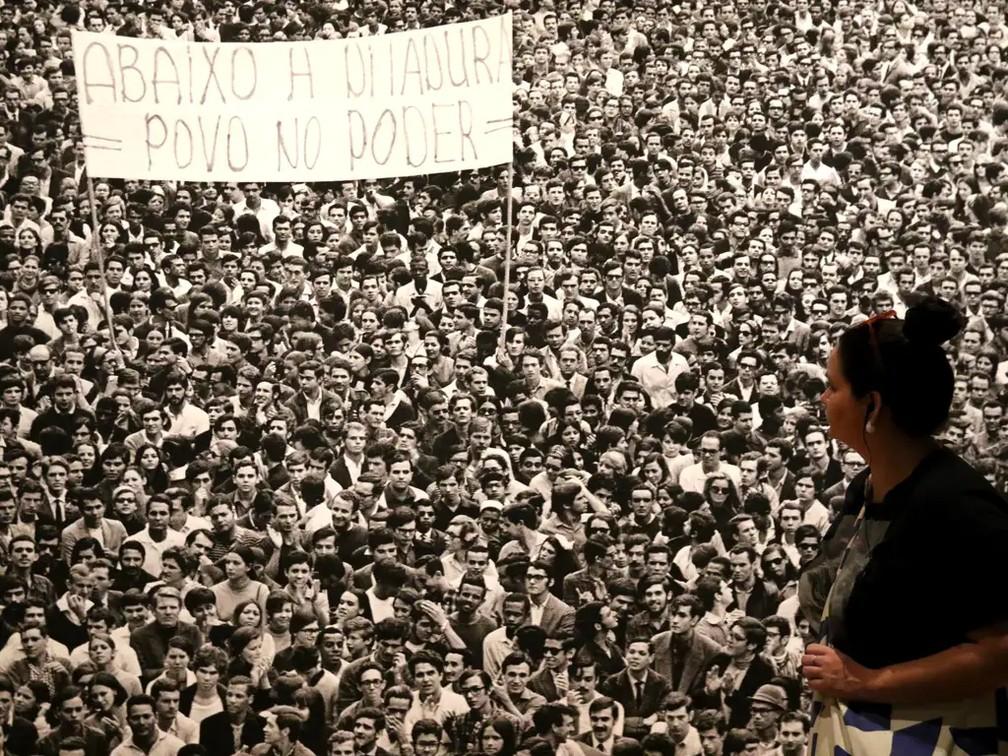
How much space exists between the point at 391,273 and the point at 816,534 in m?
0.96

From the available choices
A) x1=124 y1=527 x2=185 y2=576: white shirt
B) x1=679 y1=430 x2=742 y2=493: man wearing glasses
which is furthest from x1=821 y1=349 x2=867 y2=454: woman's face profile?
x1=124 y1=527 x2=185 y2=576: white shirt

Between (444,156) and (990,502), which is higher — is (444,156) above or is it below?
above

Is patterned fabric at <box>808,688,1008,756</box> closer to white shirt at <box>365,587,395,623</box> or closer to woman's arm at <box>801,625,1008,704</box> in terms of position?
woman's arm at <box>801,625,1008,704</box>

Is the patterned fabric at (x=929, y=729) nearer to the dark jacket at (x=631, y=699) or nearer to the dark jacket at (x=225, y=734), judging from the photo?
the dark jacket at (x=631, y=699)

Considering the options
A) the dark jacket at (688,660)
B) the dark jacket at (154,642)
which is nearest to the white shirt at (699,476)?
the dark jacket at (688,660)

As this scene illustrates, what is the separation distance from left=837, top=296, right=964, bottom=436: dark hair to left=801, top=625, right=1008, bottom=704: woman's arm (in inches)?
10.4

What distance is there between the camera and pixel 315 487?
72.6 inches

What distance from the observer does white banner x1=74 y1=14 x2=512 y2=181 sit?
1.91 meters

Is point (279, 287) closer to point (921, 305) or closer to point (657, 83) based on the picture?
point (657, 83)

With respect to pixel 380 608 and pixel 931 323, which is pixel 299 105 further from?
pixel 931 323

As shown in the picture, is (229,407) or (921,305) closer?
(921,305)

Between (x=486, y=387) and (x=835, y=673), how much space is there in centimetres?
86

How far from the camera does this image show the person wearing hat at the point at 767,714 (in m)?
1.84

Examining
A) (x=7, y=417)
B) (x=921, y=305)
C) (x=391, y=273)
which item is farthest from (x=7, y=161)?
(x=921, y=305)
